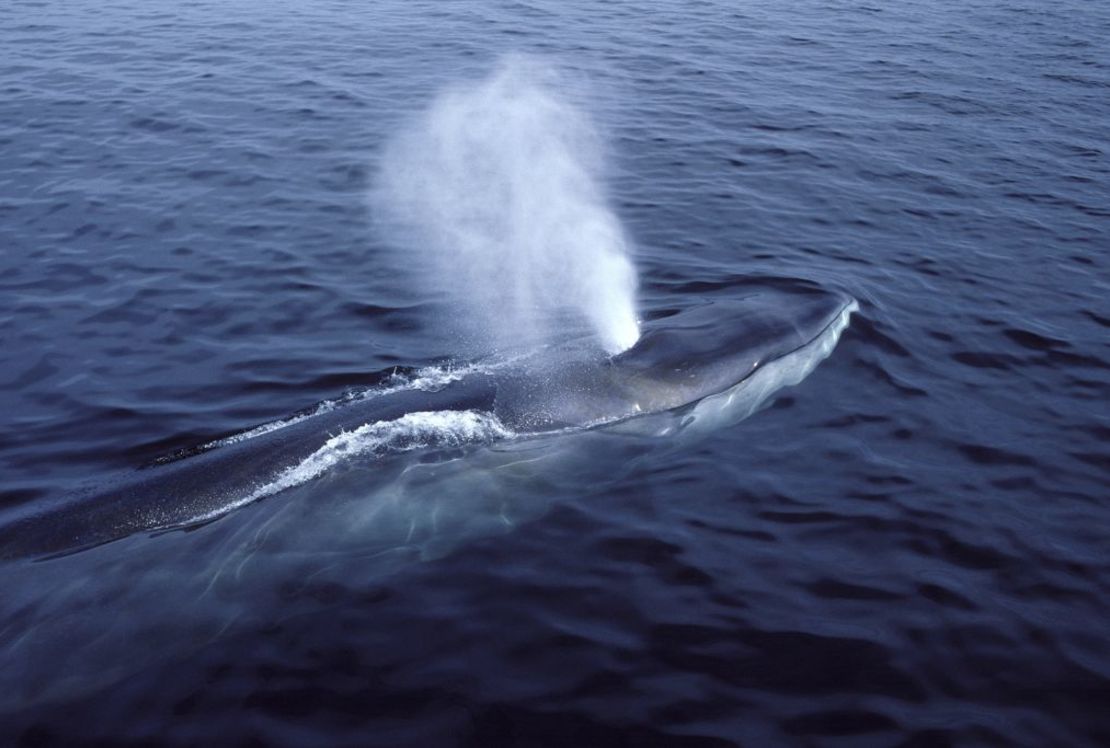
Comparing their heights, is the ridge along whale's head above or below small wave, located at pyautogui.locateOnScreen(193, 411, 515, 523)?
above

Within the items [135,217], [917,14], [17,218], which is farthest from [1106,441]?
[917,14]

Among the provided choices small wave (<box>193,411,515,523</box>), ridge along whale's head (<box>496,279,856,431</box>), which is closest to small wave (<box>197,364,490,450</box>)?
small wave (<box>193,411,515,523</box>)

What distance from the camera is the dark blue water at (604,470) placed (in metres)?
10.2

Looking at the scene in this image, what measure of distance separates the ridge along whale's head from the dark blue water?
0.62 metres

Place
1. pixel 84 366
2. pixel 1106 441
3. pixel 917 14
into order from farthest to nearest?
1. pixel 917 14
2. pixel 84 366
3. pixel 1106 441

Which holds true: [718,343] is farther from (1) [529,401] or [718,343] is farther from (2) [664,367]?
(1) [529,401]

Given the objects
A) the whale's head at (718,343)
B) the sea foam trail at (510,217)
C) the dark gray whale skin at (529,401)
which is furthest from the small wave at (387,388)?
the whale's head at (718,343)

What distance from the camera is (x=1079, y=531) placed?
42.6 feet

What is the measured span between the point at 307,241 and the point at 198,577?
12459 mm

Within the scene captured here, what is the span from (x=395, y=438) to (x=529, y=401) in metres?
1.99

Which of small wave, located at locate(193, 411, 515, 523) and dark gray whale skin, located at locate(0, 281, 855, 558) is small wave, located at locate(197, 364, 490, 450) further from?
small wave, located at locate(193, 411, 515, 523)

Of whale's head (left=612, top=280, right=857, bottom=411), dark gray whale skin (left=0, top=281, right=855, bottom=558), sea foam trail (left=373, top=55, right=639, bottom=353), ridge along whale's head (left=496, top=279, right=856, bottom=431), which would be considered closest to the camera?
dark gray whale skin (left=0, top=281, right=855, bottom=558)

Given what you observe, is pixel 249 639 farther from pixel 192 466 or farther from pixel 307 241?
pixel 307 241

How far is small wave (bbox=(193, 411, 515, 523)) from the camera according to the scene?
12383mm
